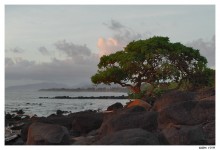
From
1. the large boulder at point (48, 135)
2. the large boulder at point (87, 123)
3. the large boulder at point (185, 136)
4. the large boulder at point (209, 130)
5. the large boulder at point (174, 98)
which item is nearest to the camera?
the large boulder at point (185, 136)

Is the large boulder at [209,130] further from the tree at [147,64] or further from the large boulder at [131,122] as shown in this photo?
the tree at [147,64]

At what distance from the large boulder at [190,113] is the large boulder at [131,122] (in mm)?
691

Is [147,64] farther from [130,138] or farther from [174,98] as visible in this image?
[130,138]

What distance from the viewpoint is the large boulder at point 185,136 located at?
1442cm

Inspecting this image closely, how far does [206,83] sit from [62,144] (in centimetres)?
2495

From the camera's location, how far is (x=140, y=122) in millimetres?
15852

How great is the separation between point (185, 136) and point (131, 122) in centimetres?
230

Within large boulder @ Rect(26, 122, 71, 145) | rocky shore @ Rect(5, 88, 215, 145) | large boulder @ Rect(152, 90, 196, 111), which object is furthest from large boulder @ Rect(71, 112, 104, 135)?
large boulder @ Rect(26, 122, 71, 145)

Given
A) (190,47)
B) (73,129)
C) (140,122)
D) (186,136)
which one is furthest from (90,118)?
(190,47)

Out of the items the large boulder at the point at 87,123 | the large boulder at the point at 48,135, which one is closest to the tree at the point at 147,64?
the large boulder at the point at 87,123

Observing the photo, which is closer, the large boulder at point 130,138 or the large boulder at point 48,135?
the large boulder at point 130,138

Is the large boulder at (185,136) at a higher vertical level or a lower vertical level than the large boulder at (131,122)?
lower

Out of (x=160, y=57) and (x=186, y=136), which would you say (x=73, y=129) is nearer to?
(x=186, y=136)
